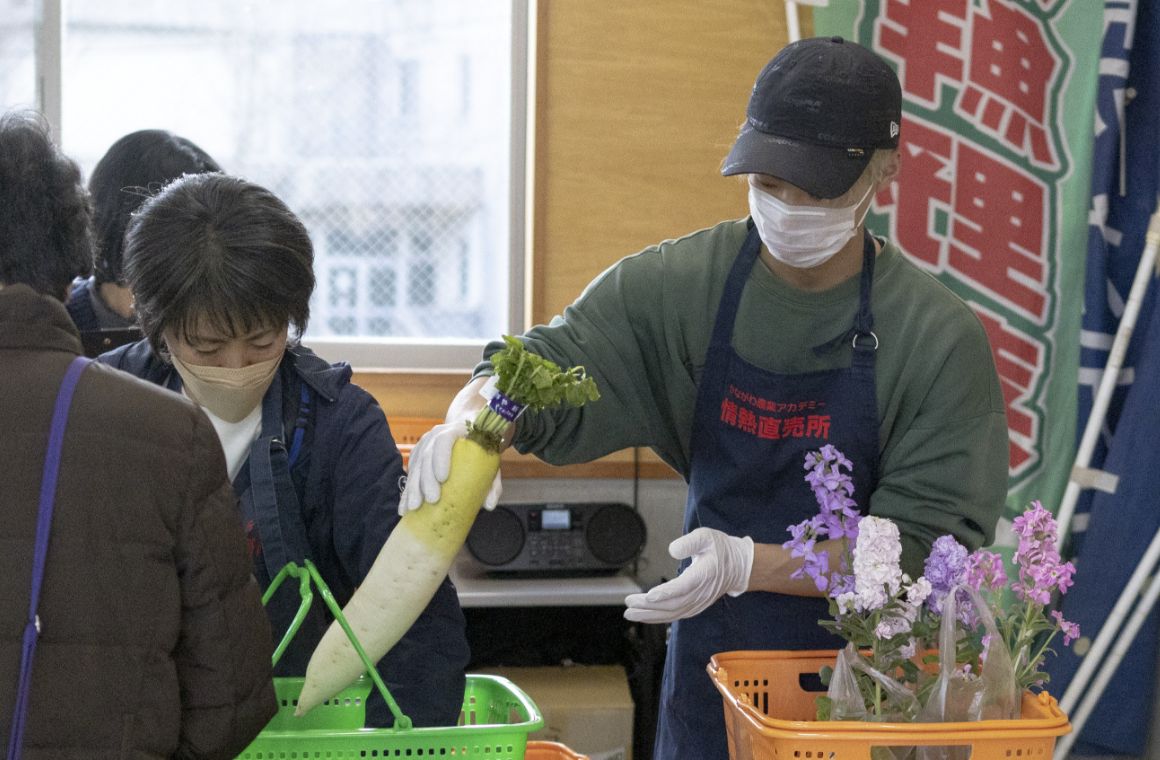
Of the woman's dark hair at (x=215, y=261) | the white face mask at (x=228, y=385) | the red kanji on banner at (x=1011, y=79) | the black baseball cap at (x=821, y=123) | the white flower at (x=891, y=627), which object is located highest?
the red kanji on banner at (x=1011, y=79)

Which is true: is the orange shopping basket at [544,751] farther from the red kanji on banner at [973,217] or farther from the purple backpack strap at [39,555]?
the red kanji on banner at [973,217]

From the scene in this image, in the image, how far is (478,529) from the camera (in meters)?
3.01

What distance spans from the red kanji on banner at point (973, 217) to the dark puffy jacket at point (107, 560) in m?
2.24

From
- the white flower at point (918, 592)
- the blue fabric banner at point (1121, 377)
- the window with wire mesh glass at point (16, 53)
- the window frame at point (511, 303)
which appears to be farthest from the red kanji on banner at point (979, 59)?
the window with wire mesh glass at point (16, 53)

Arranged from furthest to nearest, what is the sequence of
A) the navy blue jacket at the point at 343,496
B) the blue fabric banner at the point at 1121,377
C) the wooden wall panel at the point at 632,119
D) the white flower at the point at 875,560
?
the wooden wall panel at the point at 632,119 < the blue fabric banner at the point at 1121,377 < the navy blue jacket at the point at 343,496 < the white flower at the point at 875,560

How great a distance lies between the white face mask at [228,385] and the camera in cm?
145

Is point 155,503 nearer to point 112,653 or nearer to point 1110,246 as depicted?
point 112,653

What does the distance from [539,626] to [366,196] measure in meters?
1.25

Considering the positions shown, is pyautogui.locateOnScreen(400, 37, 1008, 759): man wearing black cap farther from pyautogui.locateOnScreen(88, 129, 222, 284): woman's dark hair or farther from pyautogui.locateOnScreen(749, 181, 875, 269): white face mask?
pyautogui.locateOnScreen(88, 129, 222, 284): woman's dark hair

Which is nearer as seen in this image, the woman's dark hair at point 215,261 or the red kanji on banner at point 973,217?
the woman's dark hair at point 215,261

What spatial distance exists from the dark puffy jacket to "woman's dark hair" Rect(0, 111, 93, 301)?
53mm

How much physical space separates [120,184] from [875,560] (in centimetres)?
164

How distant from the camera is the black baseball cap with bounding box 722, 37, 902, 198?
1.54 metres

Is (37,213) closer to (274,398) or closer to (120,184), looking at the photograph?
(274,398)
